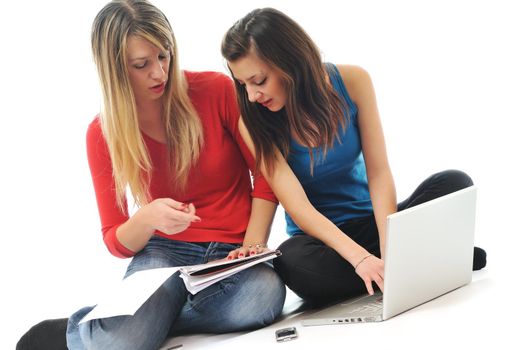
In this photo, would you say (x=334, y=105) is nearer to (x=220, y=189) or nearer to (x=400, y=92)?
(x=220, y=189)

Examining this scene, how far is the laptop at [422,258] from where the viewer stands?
1517 mm

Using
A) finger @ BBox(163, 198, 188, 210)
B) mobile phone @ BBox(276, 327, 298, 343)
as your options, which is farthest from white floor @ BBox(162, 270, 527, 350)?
finger @ BBox(163, 198, 188, 210)

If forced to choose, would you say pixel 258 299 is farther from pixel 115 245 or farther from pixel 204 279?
pixel 115 245

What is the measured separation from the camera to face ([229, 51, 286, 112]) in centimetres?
175

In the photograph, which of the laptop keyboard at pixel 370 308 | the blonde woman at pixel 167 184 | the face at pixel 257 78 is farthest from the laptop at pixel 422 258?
the face at pixel 257 78

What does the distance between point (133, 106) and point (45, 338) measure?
24.6 inches

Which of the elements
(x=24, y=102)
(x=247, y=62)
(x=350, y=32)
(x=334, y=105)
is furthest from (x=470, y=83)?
(x=24, y=102)

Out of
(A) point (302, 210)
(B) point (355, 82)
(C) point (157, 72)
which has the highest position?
(C) point (157, 72)

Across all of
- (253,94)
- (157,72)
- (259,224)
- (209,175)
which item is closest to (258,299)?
(259,224)

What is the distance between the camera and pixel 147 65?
5.98ft

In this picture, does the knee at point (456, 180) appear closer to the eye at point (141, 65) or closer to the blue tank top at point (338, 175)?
the blue tank top at point (338, 175)

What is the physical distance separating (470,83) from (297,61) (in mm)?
1384

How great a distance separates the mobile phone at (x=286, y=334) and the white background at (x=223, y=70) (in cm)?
96

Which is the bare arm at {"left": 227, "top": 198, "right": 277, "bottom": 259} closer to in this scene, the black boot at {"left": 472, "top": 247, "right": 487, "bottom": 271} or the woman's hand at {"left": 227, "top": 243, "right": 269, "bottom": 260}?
the woman's hand at {"left": 227, "top": 243, "right": 269, "bottom": 260}
